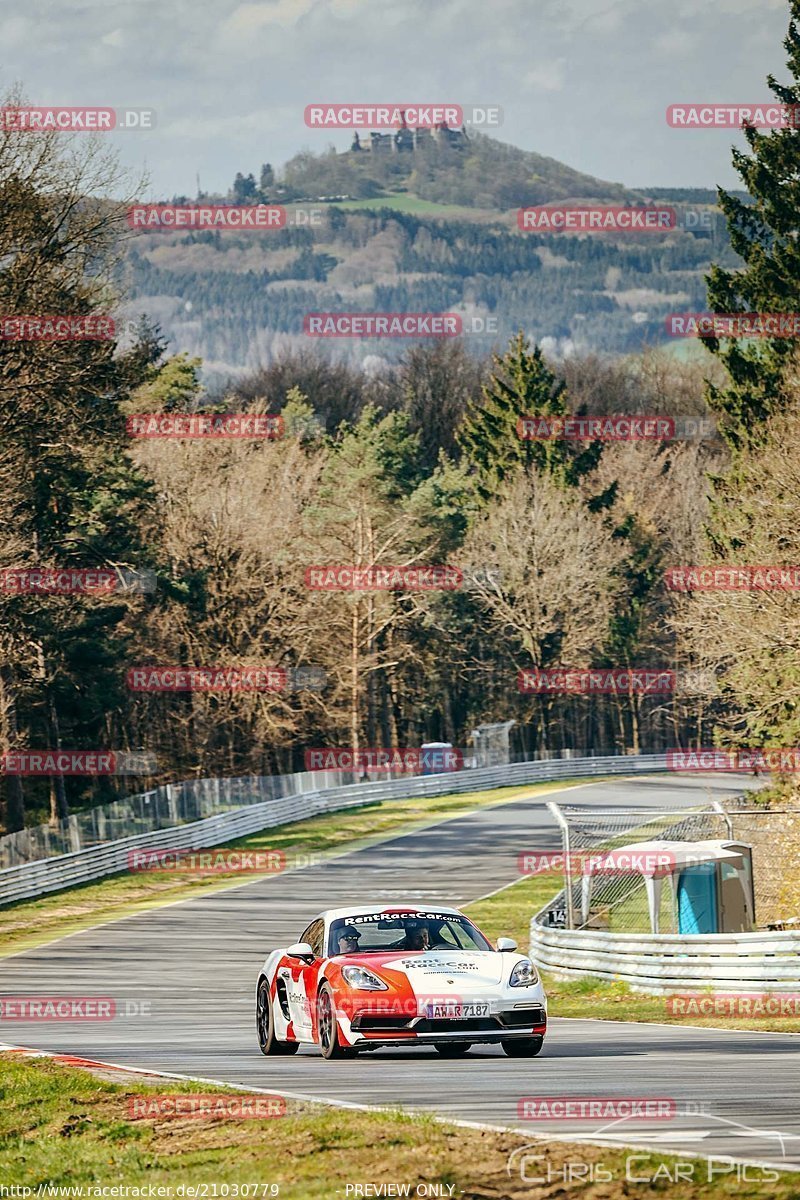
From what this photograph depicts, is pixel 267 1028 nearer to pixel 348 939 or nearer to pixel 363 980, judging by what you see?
pixel 348 939

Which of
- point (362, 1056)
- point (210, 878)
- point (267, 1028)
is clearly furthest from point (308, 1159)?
point (210, 878)

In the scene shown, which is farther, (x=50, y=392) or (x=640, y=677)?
(x=640, y=677)

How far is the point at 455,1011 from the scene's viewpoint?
1266 cm

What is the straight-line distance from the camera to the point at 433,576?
8081 centimetres

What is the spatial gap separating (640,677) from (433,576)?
1599 cm

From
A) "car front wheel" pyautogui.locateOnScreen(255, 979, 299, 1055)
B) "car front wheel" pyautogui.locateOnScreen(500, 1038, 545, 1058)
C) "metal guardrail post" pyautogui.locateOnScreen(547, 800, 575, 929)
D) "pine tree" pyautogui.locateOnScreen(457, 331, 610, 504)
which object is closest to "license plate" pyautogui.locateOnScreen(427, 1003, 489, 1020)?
"car front wheel" pyautogui.locateOnScreen(500, 1038, 545, 1058)

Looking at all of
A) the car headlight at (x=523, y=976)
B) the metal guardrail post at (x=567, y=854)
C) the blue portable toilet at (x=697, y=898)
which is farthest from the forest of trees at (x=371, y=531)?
the car headlight at (x=523, y=976)

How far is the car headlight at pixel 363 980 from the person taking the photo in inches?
506

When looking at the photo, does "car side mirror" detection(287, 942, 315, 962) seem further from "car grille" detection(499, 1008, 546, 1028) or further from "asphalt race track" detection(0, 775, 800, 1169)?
"car grille" detection(499, 1008, 546, 1028)

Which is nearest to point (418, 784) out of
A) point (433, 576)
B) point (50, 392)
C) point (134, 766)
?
point (134, 766)

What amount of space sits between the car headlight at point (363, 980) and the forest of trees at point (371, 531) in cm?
2694

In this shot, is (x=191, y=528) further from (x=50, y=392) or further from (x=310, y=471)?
(x=50, y=392)

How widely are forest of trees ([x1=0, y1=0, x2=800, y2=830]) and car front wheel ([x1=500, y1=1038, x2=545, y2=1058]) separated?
26.4m

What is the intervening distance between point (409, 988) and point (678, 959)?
907 centimetres
